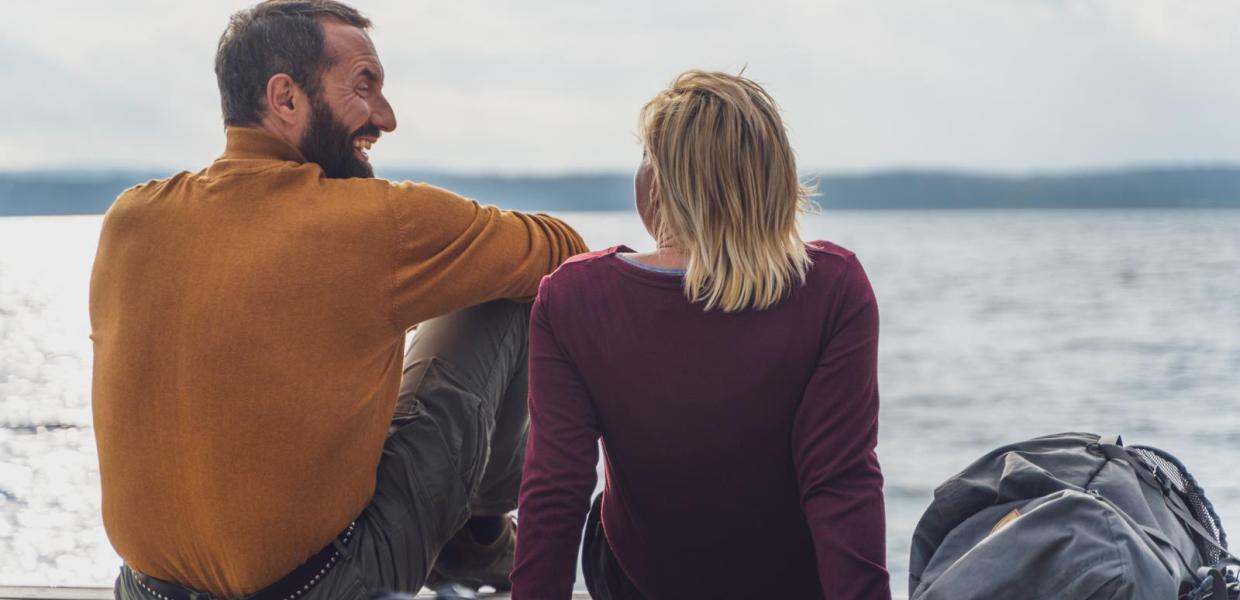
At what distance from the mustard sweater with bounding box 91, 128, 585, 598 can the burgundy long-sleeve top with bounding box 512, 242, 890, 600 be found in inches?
8.8

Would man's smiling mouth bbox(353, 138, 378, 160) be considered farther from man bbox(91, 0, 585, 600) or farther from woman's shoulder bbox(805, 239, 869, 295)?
woman's shoulder bbox(805, 239, 869, 295)

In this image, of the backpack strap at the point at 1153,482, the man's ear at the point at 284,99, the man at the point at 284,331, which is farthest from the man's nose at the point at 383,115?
the backpack strap at the point at 1153,482

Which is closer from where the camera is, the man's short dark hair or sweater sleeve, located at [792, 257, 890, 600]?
sweater sleeve, located at [792, 257, 890, 600]

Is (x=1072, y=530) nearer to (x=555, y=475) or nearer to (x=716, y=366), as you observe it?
(x=716, y=366)

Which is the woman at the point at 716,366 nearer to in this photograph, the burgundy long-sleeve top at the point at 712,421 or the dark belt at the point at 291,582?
the burgundy long-sleeve top at the point at 712,421

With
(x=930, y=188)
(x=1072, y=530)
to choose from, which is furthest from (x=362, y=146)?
(x=930, y=188)

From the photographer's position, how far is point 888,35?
1115 inches

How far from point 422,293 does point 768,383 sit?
0.45 m

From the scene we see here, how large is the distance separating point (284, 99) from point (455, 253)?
0.30m

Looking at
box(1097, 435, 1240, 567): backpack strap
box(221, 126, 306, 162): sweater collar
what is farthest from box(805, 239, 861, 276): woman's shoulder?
box(221, 126, 306, 162): sweater collar

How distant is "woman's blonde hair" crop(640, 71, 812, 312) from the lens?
4.18 feet

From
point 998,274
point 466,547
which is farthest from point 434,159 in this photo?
point 466,547

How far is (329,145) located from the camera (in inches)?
61.2

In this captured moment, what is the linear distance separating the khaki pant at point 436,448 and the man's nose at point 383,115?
283 millimetres
